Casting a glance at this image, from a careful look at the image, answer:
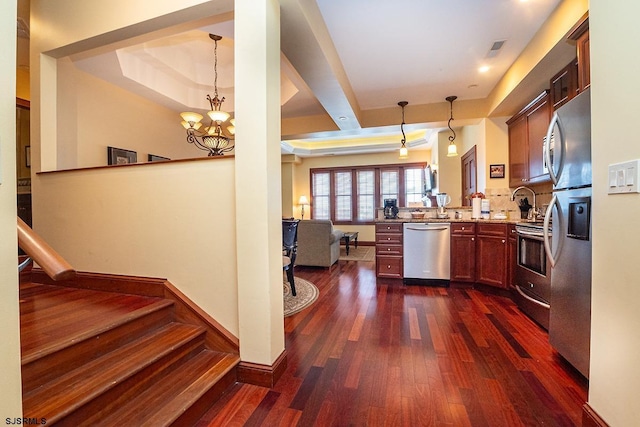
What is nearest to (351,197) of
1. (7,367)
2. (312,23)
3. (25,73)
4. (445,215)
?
(445,215)

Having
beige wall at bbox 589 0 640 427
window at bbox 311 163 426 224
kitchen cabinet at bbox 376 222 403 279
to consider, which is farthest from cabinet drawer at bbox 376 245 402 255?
window at bbox 311 163 426 224

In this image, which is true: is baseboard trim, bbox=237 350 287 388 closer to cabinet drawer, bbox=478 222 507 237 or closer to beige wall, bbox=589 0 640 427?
beige wall, bbox=589 0 640 427

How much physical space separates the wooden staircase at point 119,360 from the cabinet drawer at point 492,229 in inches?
125

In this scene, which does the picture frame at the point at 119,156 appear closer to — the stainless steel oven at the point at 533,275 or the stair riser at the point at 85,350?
the stair riser at the point at 85,350

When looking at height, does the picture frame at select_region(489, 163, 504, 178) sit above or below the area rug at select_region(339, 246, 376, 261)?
above

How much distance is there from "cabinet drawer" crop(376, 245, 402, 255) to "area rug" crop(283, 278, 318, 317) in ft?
3.60

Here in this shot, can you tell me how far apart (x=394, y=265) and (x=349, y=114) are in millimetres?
2267

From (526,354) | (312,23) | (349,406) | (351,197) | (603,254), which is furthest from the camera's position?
(351,197)

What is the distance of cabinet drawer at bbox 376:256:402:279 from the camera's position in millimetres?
3871

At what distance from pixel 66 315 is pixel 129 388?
74 cm

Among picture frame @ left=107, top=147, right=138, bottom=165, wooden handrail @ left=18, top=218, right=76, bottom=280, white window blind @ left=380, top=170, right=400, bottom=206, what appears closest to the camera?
wooden handrail @ left=18, top=218, right=76, bottom=280

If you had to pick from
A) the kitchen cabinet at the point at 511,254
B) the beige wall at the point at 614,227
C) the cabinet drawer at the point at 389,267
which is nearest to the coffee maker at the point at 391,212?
the cabinet drawer at the point at 389,267

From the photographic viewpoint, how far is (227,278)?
1.79 meters

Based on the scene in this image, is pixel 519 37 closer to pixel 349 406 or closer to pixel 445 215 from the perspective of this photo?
pixel 445 215
